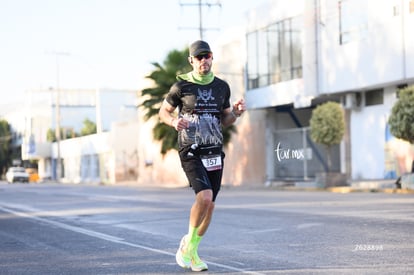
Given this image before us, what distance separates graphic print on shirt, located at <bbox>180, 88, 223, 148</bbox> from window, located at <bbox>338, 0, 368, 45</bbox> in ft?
86.2

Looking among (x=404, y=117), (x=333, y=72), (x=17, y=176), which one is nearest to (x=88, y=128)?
(x=17, y=176)

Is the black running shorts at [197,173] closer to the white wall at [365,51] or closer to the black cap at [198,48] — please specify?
the black cap at [198,48]

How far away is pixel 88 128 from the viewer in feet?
310

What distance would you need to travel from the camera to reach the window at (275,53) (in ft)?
123

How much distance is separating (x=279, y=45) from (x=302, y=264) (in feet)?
106

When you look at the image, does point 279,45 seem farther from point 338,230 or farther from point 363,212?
point 338,230

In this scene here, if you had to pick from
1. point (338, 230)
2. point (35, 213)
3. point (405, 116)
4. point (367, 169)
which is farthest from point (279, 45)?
point (338, 230)

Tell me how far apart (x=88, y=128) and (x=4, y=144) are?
1273 cm

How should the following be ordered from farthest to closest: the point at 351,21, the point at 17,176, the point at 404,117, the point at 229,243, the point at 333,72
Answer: the point at 17,176 < the point at 333,72 < the point at 351,21 < the point at 404,117 < the point at 229,243

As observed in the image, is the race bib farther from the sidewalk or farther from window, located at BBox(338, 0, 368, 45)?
window, located at BBox(338, 0, 368, 45)

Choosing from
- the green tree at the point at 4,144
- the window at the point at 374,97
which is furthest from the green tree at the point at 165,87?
the green tree at the point at 4,144

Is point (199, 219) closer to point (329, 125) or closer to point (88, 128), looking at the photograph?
point (329, 125)

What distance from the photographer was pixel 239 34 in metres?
44.5

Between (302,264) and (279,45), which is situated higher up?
(279,45)
